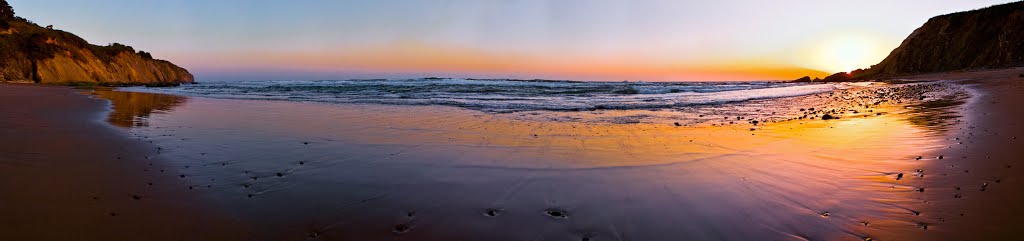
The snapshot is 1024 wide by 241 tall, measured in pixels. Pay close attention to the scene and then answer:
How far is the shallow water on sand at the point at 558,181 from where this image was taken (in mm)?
3049

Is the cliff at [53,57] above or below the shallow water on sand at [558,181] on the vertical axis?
above

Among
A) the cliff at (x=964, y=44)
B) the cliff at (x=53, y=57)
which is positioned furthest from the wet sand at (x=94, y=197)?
the cliff at (x=964, y=44)

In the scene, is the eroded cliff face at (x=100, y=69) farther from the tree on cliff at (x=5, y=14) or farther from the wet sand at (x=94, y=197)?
the wet sand at (x=94, y=197)

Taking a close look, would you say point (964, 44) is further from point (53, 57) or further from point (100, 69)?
point (100, 69)

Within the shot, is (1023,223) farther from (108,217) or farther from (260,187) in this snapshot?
(108,217)

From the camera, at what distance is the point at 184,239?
275cm

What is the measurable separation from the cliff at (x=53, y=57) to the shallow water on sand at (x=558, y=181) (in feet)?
151

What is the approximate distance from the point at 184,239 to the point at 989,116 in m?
11.9

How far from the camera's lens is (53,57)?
133ft

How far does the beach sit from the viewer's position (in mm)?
2963

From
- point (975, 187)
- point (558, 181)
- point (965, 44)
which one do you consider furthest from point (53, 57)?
point (965, 44)

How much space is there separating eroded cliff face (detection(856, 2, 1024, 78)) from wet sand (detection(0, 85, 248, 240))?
50.6 m

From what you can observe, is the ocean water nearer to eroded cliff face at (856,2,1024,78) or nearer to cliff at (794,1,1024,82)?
eroded cliff face at (856,2,1024,78)

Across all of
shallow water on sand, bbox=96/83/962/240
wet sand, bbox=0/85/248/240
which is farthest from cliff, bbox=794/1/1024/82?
wet sand, bbox=0/85/248/240
